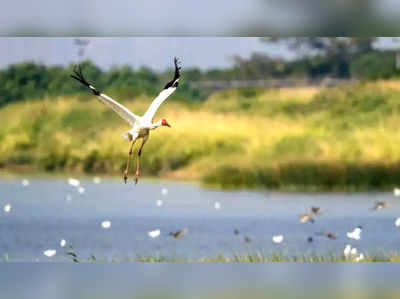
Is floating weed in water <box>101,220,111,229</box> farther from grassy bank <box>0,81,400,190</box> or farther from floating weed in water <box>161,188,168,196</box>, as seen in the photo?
grassy bank <box>0,81,400,190</box>

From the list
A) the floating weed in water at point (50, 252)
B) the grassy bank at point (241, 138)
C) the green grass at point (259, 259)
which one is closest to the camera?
the green grass at point (259, 259)

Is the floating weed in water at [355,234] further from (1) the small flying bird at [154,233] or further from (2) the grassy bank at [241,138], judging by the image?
(1) the small flying bird at [154,233]

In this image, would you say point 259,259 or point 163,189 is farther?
point 163,189

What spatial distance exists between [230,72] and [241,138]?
2.72 feet

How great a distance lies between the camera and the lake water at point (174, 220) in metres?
14.8

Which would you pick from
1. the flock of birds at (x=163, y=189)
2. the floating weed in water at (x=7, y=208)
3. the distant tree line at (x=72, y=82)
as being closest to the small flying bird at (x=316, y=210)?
the flock of birds at (x=163, y=189)

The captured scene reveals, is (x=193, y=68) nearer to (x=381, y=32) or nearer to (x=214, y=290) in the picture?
(x=381, y=32)

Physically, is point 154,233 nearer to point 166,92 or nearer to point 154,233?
point 154,233

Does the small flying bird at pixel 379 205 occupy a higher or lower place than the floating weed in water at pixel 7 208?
lower

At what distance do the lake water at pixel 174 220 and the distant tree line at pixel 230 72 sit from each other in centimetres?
117

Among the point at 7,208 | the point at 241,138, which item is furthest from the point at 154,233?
the point at 241,138

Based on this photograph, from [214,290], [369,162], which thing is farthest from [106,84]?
[214,290]

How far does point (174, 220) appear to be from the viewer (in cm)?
1528

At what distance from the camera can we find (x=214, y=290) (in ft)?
40.3
